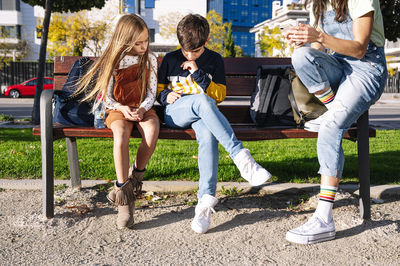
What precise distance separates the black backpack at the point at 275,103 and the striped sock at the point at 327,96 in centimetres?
54

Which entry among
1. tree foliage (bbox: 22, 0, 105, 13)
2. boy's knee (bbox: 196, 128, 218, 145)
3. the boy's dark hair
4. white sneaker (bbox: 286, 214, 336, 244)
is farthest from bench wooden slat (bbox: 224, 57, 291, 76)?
tree foliage (bbox: 22, 0, 105, 13)

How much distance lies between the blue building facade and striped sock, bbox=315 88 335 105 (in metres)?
105

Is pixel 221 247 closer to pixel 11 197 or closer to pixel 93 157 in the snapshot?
pixel 11 197

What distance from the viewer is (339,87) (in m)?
2.79

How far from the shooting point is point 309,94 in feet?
9.87

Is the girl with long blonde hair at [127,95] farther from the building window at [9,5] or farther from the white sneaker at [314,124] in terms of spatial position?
the building window at [9,5]

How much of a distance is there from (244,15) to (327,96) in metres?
110

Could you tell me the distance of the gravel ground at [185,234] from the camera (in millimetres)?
2404

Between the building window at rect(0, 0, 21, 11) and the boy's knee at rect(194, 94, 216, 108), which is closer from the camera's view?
the boy's knee at rect(194, 94, 216, 108)

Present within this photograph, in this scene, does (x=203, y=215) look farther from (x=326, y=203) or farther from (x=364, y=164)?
(x=364, y=164)

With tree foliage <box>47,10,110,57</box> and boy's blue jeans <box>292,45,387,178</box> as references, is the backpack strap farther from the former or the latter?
tree foliage <box>47,10,110,57</box>

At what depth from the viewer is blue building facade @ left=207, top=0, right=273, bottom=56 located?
107 metres

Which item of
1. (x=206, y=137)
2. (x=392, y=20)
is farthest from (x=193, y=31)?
(x=392, y=20)

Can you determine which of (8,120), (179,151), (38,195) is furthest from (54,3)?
(38,195)
